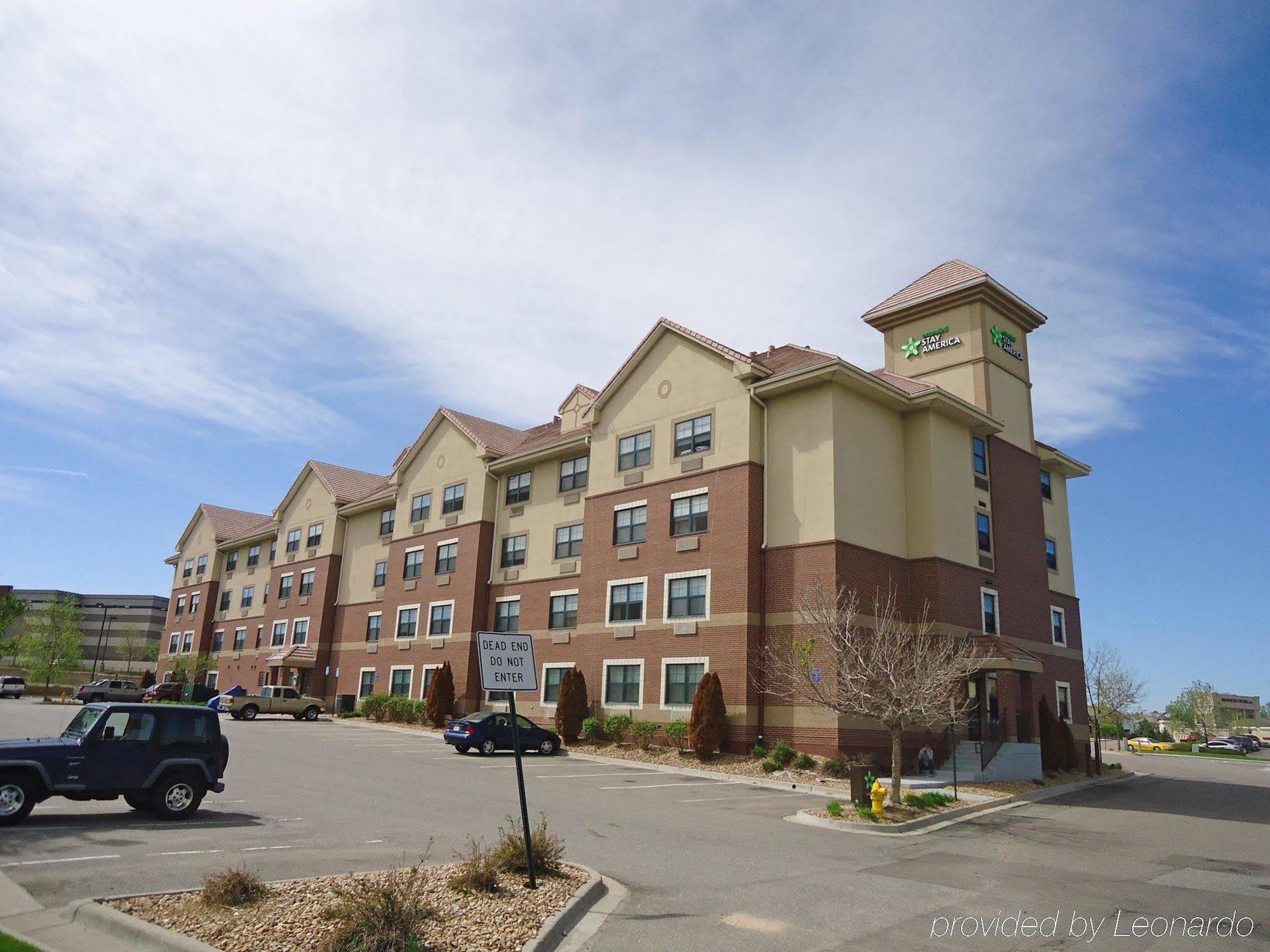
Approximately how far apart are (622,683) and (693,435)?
951 cm

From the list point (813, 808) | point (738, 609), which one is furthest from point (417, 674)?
point (813, 808)

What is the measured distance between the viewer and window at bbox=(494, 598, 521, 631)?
4022 centimetres

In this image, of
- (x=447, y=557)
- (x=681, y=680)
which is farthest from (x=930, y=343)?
(x=447, y=557)

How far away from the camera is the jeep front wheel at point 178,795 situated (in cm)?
1404

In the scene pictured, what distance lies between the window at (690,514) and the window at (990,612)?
34.5 ft

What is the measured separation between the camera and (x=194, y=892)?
9125 millimetres

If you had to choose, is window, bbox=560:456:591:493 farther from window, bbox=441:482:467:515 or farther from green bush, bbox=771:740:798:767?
green bush, bbox=771:740:798:767

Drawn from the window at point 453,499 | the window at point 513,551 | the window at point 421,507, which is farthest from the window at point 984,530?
the window at point 421,507

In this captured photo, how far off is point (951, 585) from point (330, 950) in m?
27.7

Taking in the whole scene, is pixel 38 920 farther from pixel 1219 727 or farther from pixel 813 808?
pixel 1219 727

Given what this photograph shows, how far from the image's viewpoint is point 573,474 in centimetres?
3938

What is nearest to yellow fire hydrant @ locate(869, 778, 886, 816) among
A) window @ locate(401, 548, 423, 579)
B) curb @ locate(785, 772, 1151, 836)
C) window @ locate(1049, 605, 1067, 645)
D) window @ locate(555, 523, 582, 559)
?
curb @ locate(785, 772, 1151, 836)

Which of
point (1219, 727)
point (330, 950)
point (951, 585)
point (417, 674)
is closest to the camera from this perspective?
point (330, 950)

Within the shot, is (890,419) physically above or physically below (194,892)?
above
